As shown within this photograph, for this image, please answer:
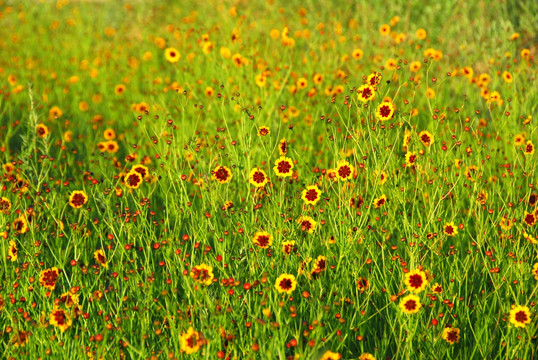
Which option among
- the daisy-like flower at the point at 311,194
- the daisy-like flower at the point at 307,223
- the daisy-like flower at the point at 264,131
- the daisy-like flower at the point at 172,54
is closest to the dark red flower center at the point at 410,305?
the daisy-like flower at the point at 307,223

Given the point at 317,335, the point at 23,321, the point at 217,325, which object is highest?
the point at 317,335

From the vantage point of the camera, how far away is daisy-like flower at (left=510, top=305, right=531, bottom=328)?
1.92 metres

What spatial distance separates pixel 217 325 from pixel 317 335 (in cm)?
43

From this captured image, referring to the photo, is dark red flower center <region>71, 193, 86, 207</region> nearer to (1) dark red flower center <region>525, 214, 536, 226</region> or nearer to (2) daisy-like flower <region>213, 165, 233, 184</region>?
(2) daisy-like flower <region>213, 165, 233, 184</region>

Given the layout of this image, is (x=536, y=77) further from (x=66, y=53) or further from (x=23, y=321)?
(x=66, y=53)

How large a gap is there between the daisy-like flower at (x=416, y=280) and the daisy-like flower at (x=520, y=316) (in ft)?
1.06

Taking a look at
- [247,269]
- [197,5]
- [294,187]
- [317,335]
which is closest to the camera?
[317,335]

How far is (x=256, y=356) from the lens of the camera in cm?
202

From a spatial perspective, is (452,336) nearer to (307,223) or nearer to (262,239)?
(307,223)

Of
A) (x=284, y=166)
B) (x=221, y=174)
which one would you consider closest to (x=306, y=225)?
(x=284, y=166)

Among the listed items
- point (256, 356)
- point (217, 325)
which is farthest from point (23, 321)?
point (256, 356)

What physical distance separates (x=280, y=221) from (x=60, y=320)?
977 mm

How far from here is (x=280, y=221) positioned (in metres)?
2.38

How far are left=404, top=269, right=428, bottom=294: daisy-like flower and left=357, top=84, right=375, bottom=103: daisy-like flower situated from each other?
0.87 m
